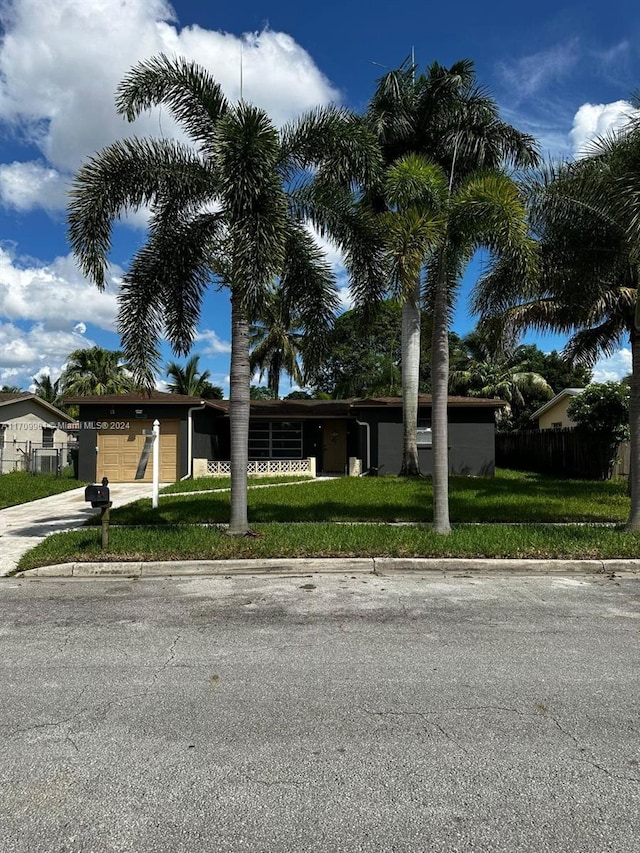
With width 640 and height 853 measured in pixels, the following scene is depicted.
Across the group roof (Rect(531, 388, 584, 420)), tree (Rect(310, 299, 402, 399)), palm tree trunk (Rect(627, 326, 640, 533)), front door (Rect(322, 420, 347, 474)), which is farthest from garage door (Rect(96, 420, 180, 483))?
roof (Rect(531, 388, 584, 420))

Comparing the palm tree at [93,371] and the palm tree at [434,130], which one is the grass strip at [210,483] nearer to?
the palm tree at [434,130]

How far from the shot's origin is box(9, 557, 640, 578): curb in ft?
25.8

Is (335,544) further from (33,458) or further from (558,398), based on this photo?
(558,398)

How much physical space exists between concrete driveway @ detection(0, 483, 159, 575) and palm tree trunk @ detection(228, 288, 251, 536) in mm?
3286

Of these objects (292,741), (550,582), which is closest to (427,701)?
(292,741)

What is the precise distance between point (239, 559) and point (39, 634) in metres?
3.28

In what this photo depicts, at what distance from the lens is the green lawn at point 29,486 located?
642 inches

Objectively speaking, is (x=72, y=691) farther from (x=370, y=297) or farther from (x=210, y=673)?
(x=370, y=297)

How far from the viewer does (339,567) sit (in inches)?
317

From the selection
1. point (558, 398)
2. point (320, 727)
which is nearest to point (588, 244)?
point (320, 727)

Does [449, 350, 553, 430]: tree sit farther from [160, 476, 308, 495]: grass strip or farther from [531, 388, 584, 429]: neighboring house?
[160, 476, 308, 495]: grass strip

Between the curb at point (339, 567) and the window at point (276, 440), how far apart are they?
16.9m

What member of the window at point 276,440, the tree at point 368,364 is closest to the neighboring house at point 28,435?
the window at point 276,440

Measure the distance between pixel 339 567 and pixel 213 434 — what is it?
17366mm
